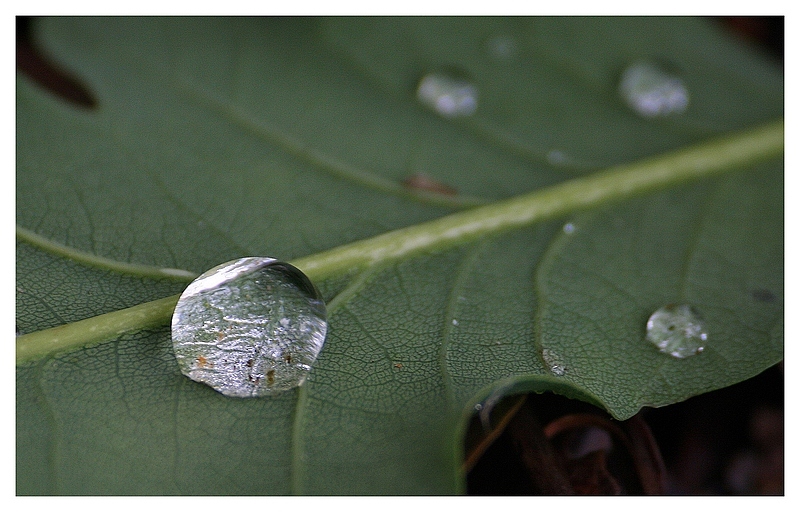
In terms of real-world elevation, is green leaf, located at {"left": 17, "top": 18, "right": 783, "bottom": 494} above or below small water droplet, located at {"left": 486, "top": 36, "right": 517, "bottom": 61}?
below

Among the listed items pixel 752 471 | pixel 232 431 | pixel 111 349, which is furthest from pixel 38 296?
pixel 752 471

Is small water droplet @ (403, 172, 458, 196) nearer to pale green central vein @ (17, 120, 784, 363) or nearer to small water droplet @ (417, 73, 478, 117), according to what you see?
pale green central vein @ (17, 120, 784, 363)

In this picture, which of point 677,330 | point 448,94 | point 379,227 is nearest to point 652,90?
point 448,94

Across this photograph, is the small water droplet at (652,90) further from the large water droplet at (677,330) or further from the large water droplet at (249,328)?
the large water droplet at (249,328)

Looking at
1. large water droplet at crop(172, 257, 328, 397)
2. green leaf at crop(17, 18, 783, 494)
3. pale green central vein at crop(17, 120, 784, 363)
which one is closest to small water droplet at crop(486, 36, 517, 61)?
green leaf at crop(17, 18, 783, 494)

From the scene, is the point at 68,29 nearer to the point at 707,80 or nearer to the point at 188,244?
the point at 188,244

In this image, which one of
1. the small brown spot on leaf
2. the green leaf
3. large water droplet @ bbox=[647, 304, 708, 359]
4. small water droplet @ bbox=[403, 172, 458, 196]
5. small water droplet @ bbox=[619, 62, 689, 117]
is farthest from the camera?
small water droplet @ bbox=[619, 62, 689, 117]

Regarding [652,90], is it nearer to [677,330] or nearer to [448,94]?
[448,94]

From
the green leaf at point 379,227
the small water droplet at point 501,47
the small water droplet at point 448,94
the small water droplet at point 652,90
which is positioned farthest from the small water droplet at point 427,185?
the small water droplet at point 652,90
